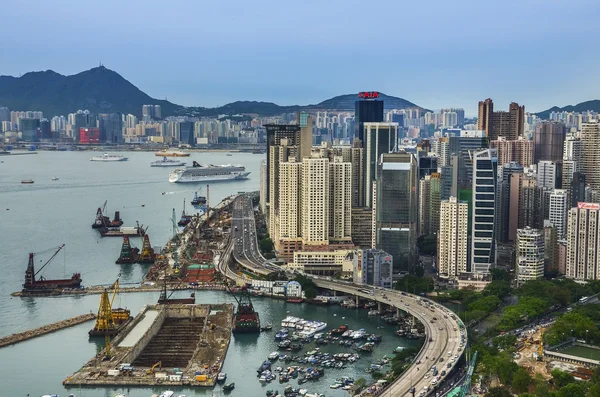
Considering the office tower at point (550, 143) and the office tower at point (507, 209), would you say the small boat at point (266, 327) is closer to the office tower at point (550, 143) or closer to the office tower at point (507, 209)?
the office tower at point (507, 209)

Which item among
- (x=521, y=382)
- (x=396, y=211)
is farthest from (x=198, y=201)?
(x=521, y=382)

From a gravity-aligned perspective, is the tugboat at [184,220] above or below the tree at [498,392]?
above

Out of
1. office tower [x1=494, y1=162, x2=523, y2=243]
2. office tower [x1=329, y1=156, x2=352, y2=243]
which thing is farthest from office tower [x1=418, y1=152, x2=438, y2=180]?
office tower [x1=329, y1=156, x2=352, y2=243]

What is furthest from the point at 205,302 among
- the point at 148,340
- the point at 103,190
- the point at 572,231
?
the point at 103,190

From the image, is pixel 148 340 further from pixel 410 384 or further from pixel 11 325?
pixel 410 384

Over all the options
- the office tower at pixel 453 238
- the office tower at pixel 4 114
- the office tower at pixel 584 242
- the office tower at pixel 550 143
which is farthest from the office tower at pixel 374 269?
the office tower at pixel 4 114
